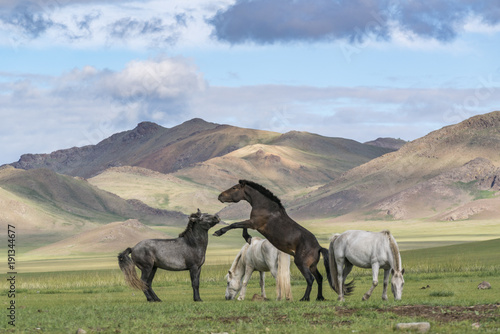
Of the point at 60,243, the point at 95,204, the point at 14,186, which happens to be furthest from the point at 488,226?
the point at 14,186

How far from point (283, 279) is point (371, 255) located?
3017 mm

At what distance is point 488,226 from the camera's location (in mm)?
152375

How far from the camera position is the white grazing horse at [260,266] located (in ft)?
71.2

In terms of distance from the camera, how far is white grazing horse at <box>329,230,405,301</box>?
1986 cm

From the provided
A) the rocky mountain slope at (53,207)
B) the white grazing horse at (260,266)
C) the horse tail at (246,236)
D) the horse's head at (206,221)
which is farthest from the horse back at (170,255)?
the rocky mountain slope at (53,207)

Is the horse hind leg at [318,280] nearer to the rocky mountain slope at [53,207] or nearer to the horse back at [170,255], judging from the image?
the horse back at [170,255]

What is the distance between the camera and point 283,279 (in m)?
21.7

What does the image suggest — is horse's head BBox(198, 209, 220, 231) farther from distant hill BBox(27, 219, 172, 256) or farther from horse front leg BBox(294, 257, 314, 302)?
distant hill BBox(27, 219, 172, 256)

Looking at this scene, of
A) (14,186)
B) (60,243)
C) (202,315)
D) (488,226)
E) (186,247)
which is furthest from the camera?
(14,186)

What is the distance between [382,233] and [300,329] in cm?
626

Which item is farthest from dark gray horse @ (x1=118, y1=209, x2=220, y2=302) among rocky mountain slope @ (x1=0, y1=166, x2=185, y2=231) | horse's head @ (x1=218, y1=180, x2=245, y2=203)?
rocky mountain slope @ (x1=0, y1=166, x2=185, y2=231)

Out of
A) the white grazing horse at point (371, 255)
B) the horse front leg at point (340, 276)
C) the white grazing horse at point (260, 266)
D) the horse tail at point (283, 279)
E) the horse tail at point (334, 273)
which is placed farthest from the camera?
the white grazing horse at point (260, 266)

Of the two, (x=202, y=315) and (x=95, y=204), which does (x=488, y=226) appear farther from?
(x=202, y=315)

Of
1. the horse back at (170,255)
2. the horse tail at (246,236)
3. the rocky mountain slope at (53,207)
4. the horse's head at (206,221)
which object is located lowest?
the horse back at (170,255)
